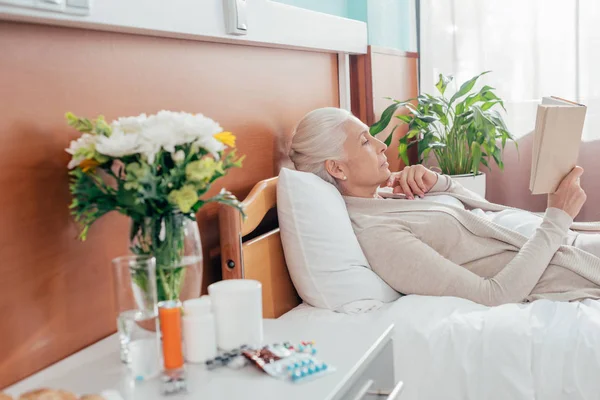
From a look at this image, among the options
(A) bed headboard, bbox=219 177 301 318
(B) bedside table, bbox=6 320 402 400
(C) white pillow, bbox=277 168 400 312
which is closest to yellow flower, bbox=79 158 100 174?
(B) bedside table, bbox=6 320 402 400

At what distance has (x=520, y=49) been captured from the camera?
3.37 meters

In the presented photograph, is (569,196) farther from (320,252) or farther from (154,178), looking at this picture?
(154,178)

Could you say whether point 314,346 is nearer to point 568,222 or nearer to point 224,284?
point 224,284

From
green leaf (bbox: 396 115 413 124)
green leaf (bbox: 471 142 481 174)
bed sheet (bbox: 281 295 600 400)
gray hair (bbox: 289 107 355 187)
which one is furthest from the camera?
green leaf (bbox: 396 115 413 124)

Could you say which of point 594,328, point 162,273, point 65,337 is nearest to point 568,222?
point 594,328

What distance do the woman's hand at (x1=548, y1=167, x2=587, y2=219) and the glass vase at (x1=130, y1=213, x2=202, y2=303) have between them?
1114 mm

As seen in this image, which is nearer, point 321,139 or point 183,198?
point 183,198

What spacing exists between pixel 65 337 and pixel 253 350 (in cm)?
34

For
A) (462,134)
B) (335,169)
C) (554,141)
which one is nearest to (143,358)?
(335,169)

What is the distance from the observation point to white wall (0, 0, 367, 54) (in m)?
1.27

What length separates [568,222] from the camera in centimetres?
191

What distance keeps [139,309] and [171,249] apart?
0.38ft

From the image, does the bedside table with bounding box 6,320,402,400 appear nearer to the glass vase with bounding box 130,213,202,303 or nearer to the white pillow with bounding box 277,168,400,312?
the glass vase with bounding box 130,213,202,303

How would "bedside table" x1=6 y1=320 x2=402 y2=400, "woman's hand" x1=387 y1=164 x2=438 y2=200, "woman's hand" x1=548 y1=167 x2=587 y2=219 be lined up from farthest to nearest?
"woman's hand" x1=387 y1=164 x2=438 y2=200 < "woman's hand" x1=548 y1=167 x2=587 y2=219 < "bedside table" x1=6 y1=320 x2=402 y2=400
